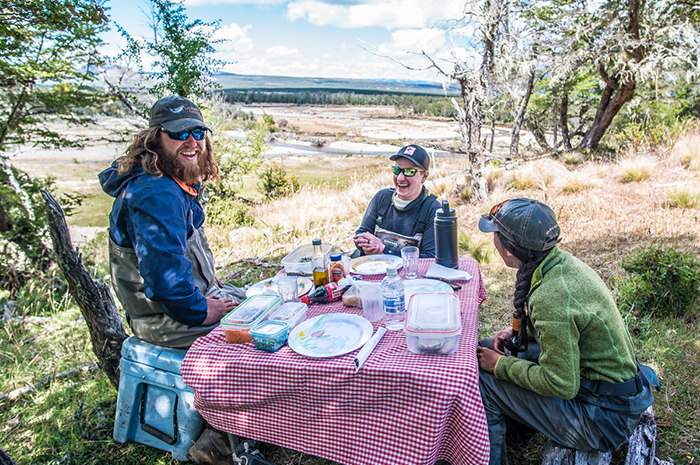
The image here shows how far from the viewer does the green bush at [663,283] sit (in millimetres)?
3408

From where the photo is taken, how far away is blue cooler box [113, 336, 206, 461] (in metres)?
2.33

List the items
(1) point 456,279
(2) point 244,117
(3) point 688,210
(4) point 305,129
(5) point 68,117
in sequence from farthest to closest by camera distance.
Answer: (4) point 305,129
(2) point 244,117
(5) point 68,117
(3) point 688,210
(1) point 456,279

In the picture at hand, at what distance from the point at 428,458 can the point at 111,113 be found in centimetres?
1006

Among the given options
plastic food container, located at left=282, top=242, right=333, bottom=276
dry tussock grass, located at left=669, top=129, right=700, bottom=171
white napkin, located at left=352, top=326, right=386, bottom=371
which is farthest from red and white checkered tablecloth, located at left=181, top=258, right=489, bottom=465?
dry tussock grass, located at left=669, top=129, right=700, bottom=171

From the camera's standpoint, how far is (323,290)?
92.7 inches

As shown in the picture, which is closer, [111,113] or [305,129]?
[111,113]

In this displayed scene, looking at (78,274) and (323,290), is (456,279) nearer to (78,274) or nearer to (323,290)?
(323,290)

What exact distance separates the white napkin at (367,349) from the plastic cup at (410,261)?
2.23 ft

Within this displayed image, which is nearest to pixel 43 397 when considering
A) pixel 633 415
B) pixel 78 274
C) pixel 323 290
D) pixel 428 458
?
pixel 78 274

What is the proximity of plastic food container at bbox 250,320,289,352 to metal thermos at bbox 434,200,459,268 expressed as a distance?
1251mm

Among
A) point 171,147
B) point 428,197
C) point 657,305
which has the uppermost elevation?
point 171,147

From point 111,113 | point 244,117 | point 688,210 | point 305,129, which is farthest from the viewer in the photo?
point 305,129

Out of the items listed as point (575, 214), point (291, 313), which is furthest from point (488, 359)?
point (575, 214)

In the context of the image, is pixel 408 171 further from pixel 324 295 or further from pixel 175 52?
pixel 175 52
